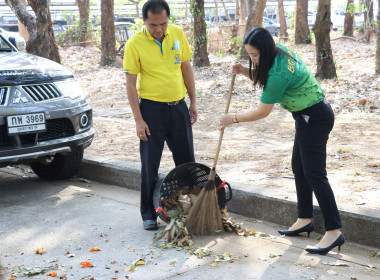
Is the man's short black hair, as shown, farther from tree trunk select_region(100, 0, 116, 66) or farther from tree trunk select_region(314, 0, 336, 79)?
tree trunk select_region(100, 0, 116, 66)

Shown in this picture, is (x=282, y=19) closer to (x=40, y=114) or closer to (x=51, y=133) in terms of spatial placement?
(x=51, y=133)

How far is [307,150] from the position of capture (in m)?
4.11

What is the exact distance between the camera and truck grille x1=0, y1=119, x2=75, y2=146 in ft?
17.9

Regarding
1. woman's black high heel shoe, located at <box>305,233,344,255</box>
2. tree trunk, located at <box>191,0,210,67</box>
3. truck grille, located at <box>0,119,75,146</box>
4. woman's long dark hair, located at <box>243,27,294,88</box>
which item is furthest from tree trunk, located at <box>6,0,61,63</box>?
woman's black high heel shoe, located at <box>305,233,344,255</box>

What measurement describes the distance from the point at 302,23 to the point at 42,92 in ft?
62.8

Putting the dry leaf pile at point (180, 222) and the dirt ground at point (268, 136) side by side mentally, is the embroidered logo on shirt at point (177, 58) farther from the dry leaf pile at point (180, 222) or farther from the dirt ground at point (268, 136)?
the dirt ground at point (268, 136)

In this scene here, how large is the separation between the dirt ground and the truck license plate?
160 centimetres

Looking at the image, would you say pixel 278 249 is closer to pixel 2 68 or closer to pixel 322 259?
pixel 322 259

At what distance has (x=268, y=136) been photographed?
26.9 feet

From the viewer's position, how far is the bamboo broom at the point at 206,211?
4.46 m

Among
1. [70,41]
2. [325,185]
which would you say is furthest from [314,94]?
[70,41]

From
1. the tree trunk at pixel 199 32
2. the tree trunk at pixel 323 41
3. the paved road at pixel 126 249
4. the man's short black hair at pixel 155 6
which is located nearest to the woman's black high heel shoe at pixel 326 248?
the paved road at pixel 126 249

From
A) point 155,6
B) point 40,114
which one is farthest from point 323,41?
point 155,6

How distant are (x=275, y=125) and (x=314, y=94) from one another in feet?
16.3
